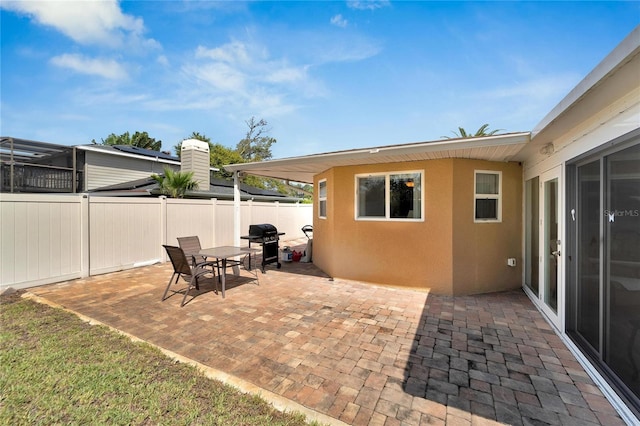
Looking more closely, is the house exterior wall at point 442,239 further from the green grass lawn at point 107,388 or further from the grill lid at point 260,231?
the green grass lawn at point 107,388

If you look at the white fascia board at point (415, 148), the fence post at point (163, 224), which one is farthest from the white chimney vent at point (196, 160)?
the white fascia board at point (415, 148)

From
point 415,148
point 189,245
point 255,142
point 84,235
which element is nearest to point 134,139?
point 255,142

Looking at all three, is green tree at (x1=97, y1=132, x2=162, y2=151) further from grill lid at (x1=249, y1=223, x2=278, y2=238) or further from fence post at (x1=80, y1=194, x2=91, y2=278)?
grill lid at (x1=249, y1=223, x2=278, y2=238)

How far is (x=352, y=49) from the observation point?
7824mm

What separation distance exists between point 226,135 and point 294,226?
62.6 feet

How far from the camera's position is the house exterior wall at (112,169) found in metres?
13.0

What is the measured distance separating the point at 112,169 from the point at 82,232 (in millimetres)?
9776

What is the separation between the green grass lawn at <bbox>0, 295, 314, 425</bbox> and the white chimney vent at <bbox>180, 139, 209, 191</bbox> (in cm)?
1204

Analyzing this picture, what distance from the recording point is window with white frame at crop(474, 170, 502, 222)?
17.9ft

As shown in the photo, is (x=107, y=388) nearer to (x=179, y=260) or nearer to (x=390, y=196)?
(x=179, y=260)

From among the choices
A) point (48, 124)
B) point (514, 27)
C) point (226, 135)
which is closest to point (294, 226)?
point (514, 27)

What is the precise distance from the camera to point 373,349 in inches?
128

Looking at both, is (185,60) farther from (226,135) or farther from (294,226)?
(226,135)

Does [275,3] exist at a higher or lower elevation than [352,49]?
higher
